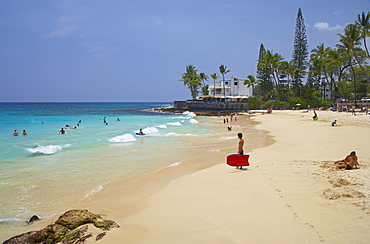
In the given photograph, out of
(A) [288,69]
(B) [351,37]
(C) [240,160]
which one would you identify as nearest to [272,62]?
(A) [288,69]

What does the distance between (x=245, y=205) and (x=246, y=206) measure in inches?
2.5

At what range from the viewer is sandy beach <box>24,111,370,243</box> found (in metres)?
4.37

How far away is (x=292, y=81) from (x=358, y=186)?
5511 cm

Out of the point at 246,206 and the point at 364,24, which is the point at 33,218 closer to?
the point at 246,206

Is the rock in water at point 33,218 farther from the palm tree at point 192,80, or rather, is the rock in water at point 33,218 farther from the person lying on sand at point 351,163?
the palm tree at point 192,80

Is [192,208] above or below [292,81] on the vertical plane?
below

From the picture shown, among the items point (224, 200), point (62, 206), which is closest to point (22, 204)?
point (62, 206)

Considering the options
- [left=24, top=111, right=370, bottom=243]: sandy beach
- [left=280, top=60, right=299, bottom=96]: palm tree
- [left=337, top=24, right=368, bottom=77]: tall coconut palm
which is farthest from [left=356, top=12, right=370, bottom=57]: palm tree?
[left=24, top=111, right=370, bottom=243]: sandy beach

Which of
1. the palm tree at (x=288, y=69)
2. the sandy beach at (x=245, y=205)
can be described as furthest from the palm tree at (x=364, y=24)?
the sandy beach at (x=245, y=205)

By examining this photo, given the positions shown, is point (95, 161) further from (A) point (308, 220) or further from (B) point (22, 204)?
(A) point (308, 220)

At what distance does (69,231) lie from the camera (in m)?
4.50

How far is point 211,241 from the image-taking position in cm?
426

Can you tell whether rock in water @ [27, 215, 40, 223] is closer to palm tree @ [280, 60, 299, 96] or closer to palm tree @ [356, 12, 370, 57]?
palm tree @ [356, 12, 370, 57]

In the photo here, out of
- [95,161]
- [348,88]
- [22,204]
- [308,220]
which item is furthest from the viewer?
[348,88]
